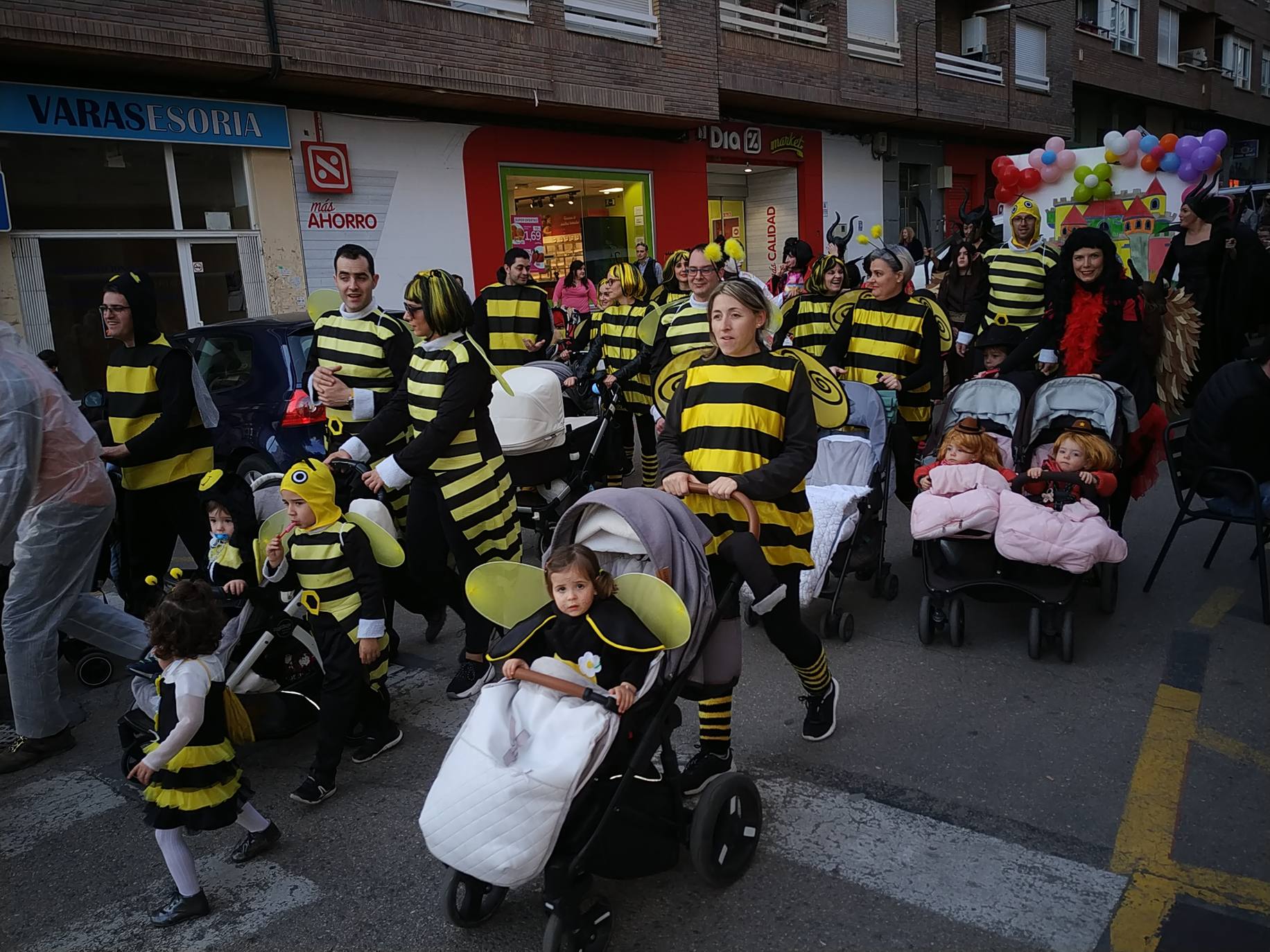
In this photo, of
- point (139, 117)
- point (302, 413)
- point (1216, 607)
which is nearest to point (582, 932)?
point (1216, 607)

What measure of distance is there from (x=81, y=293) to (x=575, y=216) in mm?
7741

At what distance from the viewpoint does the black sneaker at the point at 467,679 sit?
4.48 meters

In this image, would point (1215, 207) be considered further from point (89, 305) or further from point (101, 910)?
point (89, 305)

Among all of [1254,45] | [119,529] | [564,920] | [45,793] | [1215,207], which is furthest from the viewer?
[1254,45]

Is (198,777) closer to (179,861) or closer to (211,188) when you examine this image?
(179,861)

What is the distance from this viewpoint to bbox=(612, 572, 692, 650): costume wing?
269 cm

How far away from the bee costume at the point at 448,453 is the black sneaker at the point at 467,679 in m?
0.08

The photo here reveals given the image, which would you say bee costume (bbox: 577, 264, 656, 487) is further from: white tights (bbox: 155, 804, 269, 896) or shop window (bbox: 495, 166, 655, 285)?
shop window (bbox: 495, 166, 655, 285)

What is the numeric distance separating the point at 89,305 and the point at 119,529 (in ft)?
22.3

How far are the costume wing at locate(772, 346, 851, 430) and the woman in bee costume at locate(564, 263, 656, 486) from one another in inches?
143

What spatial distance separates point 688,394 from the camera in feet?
11.8

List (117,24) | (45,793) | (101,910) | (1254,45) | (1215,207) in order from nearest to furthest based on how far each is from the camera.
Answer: (101,910)
(45,793)
(1215,207)
(117,24)
(1254,45)

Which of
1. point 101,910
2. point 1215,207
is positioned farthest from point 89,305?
point 1215,207

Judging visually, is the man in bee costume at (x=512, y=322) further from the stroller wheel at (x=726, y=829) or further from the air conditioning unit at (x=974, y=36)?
the air conditioning unit at (x=974, y=36)
